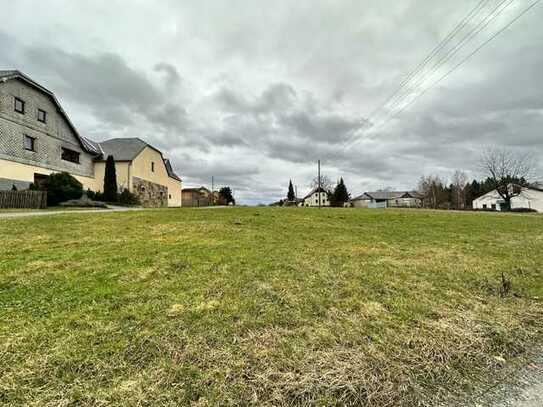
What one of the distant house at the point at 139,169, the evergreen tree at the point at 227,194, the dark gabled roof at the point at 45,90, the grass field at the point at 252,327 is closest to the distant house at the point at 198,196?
the evergreen tree at the point at 227,194

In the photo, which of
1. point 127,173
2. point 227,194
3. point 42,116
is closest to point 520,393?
point 42,116

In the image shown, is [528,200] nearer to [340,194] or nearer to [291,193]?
[340,194]

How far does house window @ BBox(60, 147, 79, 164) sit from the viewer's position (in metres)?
24.9

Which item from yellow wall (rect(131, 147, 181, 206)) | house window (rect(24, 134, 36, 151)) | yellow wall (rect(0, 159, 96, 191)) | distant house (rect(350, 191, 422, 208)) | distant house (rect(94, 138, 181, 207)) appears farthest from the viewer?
distant house (rect(350, 191, 422, 208))

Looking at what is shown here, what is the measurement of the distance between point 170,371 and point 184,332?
0.49 metres

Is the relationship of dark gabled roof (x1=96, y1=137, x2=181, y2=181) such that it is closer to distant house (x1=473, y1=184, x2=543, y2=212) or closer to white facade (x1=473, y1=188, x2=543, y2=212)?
distant house (x1=473, y1=184, x2=543, y2=212)

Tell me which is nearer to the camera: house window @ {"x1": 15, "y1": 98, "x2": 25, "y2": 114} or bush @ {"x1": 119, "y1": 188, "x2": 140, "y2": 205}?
house window @ {"x1": 15, "y1": 98, "x2": 25, "y2": 114}

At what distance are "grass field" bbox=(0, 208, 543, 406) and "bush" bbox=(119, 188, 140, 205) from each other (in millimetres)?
24396

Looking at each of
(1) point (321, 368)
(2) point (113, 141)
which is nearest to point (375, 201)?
(2) point (113, 141)

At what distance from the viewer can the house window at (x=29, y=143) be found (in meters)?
20.7

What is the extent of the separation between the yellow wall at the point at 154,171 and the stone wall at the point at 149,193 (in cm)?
60

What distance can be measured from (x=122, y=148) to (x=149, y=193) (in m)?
6.24

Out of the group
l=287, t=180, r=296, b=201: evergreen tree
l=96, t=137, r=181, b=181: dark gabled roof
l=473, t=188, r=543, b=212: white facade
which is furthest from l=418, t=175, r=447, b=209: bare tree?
l=96, t=137, r=181, b=181: dark gabled roof

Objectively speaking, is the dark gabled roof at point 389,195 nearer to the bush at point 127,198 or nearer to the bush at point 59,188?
the bush at point 127,198
